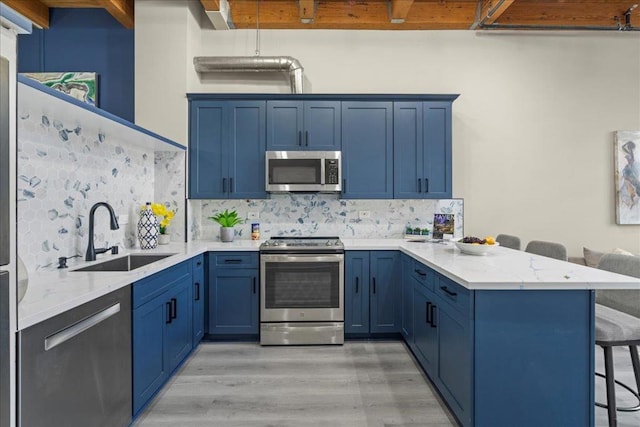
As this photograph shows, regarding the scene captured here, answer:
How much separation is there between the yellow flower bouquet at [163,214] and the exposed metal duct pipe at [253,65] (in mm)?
1522

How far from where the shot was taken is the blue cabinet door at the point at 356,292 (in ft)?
10.7

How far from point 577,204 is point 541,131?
918 mm

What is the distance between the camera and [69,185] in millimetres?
2283

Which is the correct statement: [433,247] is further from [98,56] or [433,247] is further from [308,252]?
[98,56]

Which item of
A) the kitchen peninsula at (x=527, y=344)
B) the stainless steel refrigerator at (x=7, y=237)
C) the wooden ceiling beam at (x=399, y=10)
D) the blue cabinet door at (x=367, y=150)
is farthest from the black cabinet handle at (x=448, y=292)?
the wooden ceiling beam at (x=399, y=10)

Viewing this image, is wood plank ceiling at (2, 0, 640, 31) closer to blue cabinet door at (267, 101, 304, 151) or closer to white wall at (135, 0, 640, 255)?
white wall at (135, 0, 640, 255)

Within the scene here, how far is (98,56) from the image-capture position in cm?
372

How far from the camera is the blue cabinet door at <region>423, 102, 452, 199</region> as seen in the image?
3.59 meters

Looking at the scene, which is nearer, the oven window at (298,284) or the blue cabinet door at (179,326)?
the blue cabinet door at (179,326)

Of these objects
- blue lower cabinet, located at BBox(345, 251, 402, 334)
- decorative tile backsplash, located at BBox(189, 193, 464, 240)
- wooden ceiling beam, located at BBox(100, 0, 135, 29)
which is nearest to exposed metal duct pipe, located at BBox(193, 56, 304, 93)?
wooden ceiling beam, located at BBox(100, 0, 135, 29)

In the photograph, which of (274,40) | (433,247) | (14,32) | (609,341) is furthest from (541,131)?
(14,32)

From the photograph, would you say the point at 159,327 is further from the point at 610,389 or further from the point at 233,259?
the point at 610,389

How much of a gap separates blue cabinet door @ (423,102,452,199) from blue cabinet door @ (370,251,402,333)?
2.79ft

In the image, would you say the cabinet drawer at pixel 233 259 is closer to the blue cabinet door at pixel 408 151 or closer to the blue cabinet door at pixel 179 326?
the blue cabinet door at pixel 179 326
